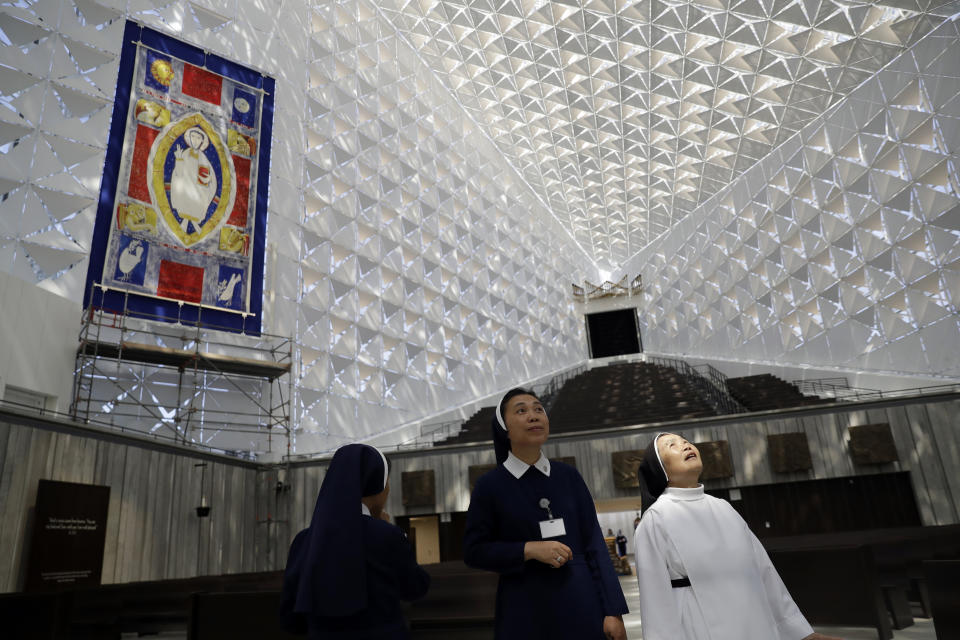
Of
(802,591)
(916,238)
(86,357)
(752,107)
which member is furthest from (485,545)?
(752,107)

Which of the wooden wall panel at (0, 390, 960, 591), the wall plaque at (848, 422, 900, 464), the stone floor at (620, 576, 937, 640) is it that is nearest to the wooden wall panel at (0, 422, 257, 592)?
the wooden wall panel at (0, 390, 960, 591)

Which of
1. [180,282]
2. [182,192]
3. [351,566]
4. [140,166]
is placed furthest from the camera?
[182,192]

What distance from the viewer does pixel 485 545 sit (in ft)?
8.86

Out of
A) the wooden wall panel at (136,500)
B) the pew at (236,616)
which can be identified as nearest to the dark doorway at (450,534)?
the wooden wall panel at (136,500)

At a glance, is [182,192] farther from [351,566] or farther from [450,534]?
[351,566]

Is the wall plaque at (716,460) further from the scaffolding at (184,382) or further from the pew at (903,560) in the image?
the scaffolding at (184,382)

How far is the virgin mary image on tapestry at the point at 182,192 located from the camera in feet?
44.7

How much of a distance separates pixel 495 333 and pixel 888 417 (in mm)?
15985

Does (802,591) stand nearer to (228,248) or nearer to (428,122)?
(228,248)

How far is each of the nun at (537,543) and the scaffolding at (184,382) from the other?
1120 centimetres

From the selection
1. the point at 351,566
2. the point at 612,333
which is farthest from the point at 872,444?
the point at 612,333

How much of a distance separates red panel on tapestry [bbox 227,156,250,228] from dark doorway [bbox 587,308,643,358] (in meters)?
24.4

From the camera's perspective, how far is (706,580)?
2.69 meters

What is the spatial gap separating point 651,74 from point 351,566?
24.2 meters
